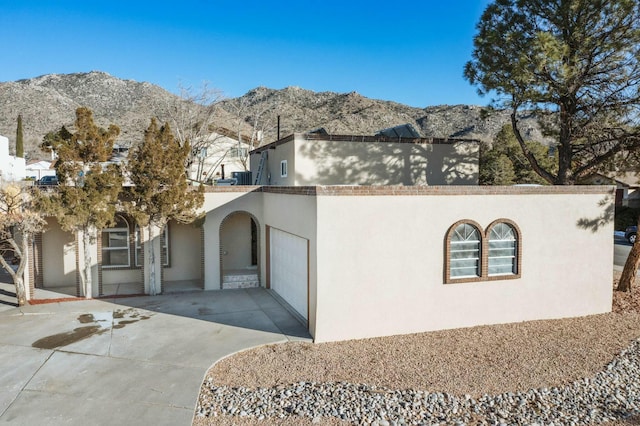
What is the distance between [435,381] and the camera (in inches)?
341

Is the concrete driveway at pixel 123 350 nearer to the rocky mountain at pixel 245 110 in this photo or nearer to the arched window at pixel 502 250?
the arched window at pixel 502 250

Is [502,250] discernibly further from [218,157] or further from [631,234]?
[218,157]

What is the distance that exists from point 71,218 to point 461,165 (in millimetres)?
14831

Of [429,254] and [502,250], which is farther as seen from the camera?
[502,250]

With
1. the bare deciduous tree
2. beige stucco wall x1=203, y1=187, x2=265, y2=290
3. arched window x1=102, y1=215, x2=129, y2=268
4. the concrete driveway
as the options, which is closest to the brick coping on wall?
beige stucco wall x1=203, y1=187, x2=265, y2=290

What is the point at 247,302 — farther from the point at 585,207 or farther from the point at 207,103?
the point at 207,103

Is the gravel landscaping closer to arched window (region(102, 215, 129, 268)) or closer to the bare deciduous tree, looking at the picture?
the bare deciduous tree

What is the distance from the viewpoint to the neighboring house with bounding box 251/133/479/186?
1606 centimetres

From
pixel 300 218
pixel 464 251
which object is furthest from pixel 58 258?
pixel 464 251

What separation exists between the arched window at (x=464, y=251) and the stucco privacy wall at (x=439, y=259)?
29 cm

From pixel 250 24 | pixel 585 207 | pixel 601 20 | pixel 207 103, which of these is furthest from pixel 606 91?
pixel 250 24

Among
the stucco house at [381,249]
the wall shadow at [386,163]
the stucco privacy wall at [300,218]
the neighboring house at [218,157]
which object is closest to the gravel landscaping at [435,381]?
the stucco house at [381,249]

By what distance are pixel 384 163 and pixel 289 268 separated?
6.25 m

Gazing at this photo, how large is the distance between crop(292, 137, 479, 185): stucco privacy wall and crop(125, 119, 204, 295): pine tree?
4.21 meters
